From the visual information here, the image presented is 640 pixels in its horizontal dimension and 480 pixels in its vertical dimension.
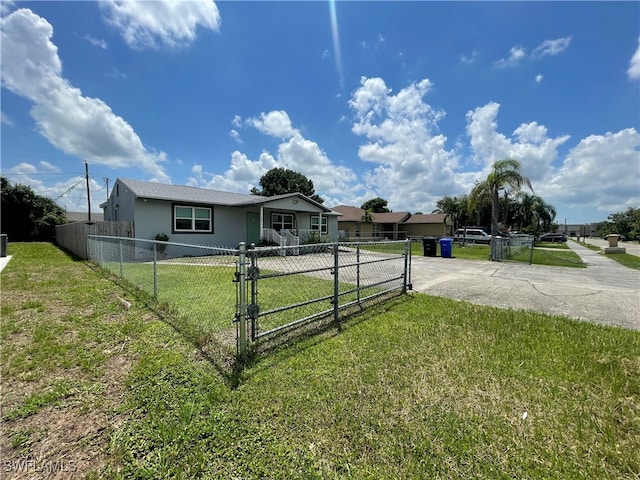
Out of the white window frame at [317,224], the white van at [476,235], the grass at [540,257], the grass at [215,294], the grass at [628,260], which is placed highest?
the white window frame at [317,224]

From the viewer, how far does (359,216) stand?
37.1m

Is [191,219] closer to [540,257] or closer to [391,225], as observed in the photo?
[540,257]

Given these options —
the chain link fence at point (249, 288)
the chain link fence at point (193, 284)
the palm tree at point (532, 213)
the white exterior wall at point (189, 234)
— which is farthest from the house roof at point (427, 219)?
the chain link fence at point (193, 284)

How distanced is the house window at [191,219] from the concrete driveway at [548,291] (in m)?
12.0

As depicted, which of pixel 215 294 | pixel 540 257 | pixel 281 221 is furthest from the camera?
pixel 281 221

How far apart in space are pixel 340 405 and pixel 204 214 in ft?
51.7

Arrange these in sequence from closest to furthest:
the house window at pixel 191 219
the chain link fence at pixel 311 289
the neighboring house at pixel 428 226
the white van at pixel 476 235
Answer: the chain link fence at pixel 311 289, the house window at pixel 191 219, the white van at pixel 476 235, the neighboring house at pixel 428 226

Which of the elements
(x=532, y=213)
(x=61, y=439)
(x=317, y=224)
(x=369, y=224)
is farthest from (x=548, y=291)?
(x=532, y=213)

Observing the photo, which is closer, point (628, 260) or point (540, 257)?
point (628, 260)

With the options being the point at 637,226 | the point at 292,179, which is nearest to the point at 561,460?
the point at 292,179

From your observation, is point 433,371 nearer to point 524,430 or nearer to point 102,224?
point 524,430

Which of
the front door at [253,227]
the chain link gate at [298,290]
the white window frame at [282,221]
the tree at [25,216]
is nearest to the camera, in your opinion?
the chain link gate at [298,290]

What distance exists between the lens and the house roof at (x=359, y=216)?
3604 cm

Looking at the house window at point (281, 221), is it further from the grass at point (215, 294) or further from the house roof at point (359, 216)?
the house roof at point (359, 216)
